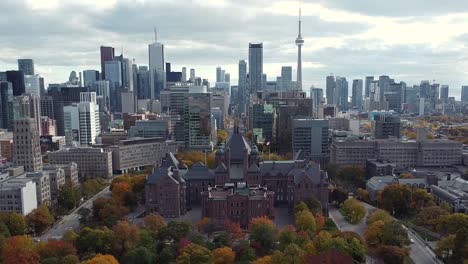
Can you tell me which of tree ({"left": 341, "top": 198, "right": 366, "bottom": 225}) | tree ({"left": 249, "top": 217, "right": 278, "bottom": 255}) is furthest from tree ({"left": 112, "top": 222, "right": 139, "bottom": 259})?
tree ({"left": 341, "top": 198, "right": 366, "bottom": 225})

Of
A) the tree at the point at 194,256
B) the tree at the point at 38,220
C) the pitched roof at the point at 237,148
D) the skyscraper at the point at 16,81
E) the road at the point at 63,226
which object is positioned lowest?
the road at the point at 63,226

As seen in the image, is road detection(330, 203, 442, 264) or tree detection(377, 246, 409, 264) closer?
tree detection(377, 246, 409, 264)

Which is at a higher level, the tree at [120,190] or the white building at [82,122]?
the white building at [82,122]

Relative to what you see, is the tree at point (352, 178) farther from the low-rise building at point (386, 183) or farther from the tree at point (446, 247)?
the tree at point (446, 247)

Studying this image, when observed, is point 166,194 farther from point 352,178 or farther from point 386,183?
point 352,178

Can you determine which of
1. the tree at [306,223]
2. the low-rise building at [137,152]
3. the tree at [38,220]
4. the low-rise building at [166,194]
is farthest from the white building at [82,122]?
the tree at [306,223]

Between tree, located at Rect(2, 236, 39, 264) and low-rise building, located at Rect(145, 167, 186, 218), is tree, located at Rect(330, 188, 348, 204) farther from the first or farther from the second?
tree, located at Rect(2, 236, 39, 264)

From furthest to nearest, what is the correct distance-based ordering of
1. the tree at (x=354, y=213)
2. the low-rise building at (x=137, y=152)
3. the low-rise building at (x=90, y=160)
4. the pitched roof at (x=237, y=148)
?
the low-rise building at (x=137, y=152) < the low-rise building at (x=90, y=160) < the pitched roof at (x=237, y=148) < the tree at (x=354, y=213)

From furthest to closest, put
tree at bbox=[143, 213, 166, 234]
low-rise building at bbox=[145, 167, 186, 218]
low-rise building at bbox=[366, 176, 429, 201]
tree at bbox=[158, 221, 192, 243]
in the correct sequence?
low-rise building at bbox=[366, 176, 429, 201], low-rise building at bbox=[145, 167, 186, 218], tree at bbox=[143, 213, 166, 234], tree at bbox=[158, 221, 192, 243]
